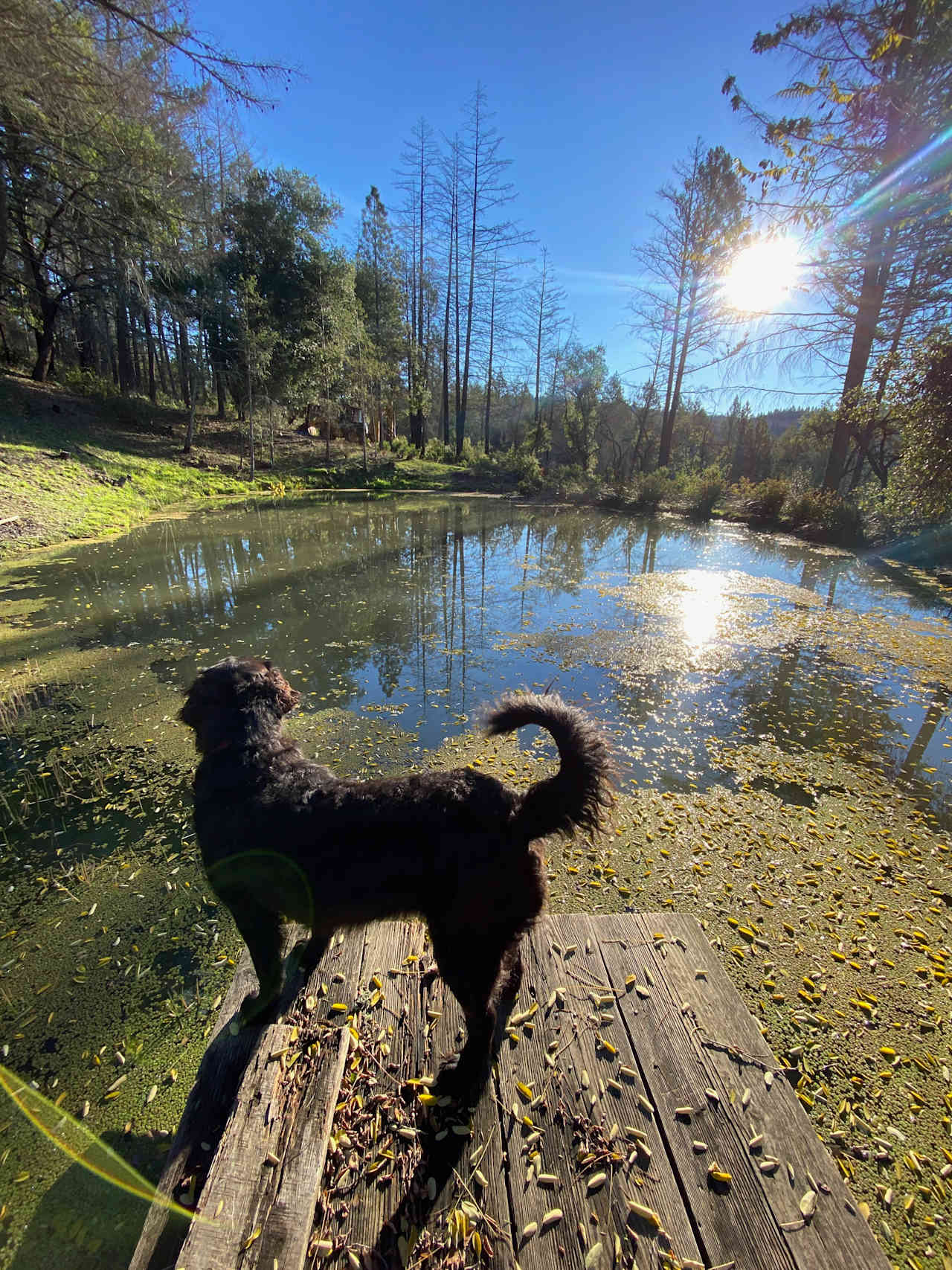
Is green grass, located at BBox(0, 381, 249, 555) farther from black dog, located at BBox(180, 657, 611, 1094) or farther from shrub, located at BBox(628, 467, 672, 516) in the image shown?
shrub, located at BBox(628, 467, 672, 516)

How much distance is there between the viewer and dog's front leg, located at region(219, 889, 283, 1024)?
7.02 feet

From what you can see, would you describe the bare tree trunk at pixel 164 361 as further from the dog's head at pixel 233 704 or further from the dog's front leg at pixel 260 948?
the dog's front leg at pixel 260 948

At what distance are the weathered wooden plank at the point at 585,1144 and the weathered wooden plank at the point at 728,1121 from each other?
0.08 meters

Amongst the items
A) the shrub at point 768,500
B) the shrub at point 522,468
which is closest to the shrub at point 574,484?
the shrub at point 522,468

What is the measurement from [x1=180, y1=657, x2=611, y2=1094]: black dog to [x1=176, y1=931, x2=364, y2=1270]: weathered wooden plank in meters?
0.38

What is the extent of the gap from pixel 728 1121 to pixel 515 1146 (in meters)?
0.75

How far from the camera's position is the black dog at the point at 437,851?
190 centimetres

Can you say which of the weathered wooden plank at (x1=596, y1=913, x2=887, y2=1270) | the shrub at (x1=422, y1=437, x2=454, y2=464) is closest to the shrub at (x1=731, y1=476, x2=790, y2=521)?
the shrub at (x1=422, y1=437, x2=454, y2=464)

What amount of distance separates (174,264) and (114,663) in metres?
14.2

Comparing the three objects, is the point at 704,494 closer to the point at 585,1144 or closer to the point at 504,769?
the point at 504,769

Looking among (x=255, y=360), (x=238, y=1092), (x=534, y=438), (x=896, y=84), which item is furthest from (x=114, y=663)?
(x=534, y=438)

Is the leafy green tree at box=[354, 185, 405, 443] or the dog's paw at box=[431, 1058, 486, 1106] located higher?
the leafy green tree at box=[354, 185, 405, 443]

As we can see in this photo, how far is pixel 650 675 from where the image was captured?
6320 mm

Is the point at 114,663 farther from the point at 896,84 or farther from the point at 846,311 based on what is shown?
the point at 846,311
